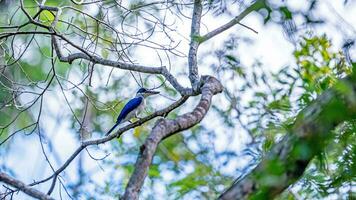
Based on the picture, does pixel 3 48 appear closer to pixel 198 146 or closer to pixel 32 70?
pixel 32 70

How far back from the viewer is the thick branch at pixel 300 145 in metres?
1.45

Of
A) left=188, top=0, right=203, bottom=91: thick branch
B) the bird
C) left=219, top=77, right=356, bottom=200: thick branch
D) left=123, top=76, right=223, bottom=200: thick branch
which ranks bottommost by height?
left=219, top=77, right=356, bottom=200: thick branch

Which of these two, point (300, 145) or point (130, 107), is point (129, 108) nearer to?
point (130, 107)

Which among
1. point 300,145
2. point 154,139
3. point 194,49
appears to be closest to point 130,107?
point 194,49

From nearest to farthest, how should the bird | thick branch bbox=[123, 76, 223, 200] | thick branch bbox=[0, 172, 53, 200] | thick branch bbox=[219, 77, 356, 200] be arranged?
thick branch bbox=[219, 77, 356, 200] → thick branch bbox=[123, 76, 223, 200] → thick branch bbox=[0, 172, 53, 200] → the bird

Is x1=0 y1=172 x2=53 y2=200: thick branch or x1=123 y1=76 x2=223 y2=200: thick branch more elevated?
x1=0 y1=172 x2=53 y2=200: thick branch

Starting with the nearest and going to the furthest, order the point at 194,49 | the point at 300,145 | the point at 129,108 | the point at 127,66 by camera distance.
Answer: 1. the point at 300,145
2. the point at 194,49
3. the point at 127,66
4. the point at 129,108

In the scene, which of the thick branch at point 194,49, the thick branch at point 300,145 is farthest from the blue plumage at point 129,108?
Result: the thick branch at point 300,145

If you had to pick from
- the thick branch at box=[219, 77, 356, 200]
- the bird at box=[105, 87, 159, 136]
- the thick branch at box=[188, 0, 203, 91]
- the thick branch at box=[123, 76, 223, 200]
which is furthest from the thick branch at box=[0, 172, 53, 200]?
the bird at box=[105, 87, 159, 136]

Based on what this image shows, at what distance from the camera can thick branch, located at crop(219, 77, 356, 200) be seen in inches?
56.9

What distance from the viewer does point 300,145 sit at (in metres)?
1.49

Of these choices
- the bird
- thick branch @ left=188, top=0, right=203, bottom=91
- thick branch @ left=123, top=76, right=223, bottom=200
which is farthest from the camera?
the bird

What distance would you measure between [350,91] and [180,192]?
10.3 feet

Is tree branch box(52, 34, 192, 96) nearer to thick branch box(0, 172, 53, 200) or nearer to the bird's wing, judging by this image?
thick branch box(0, 172, 53, 200)
